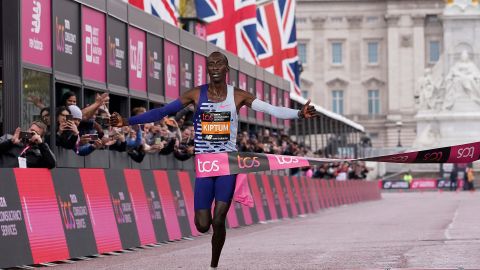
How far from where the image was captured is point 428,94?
87.6 meters

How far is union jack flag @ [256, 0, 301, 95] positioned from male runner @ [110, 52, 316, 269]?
103 ft

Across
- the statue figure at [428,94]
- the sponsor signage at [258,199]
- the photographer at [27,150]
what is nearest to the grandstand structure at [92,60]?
the photographer at [27,150]

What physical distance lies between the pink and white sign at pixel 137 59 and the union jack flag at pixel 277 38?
1981 cm

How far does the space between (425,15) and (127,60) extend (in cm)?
12461

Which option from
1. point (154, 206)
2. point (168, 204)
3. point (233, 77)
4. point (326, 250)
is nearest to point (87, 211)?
point (326, 250)

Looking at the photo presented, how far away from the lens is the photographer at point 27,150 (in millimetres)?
16250

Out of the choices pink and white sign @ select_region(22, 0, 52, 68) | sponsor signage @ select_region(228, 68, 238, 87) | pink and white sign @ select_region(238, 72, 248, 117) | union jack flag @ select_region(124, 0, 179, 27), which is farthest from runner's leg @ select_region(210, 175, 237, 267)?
pink and white sign @ select_region(238, 72, 248, 117)

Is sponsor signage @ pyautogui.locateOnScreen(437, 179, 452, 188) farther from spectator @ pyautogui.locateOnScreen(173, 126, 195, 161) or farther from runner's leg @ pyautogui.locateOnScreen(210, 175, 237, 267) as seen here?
runner's leg @ pyautogui.locateOnScreen(210, 175, 237, 267)

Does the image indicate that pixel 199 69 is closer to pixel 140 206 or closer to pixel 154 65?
pixel 154 65

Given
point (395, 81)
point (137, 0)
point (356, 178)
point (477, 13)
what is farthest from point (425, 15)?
point (137, 0)

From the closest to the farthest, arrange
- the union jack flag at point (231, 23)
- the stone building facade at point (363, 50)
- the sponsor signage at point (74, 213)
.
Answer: the sponsor signage at point (74, 213)
the union jack flag at point (231, 23)
the stone building facade at point (363, 50)

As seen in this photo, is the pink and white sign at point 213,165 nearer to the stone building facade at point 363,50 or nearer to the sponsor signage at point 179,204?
the sponsor signage at point 179,204

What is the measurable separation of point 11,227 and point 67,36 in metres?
5.61

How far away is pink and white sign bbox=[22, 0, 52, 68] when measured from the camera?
18.8 meters
